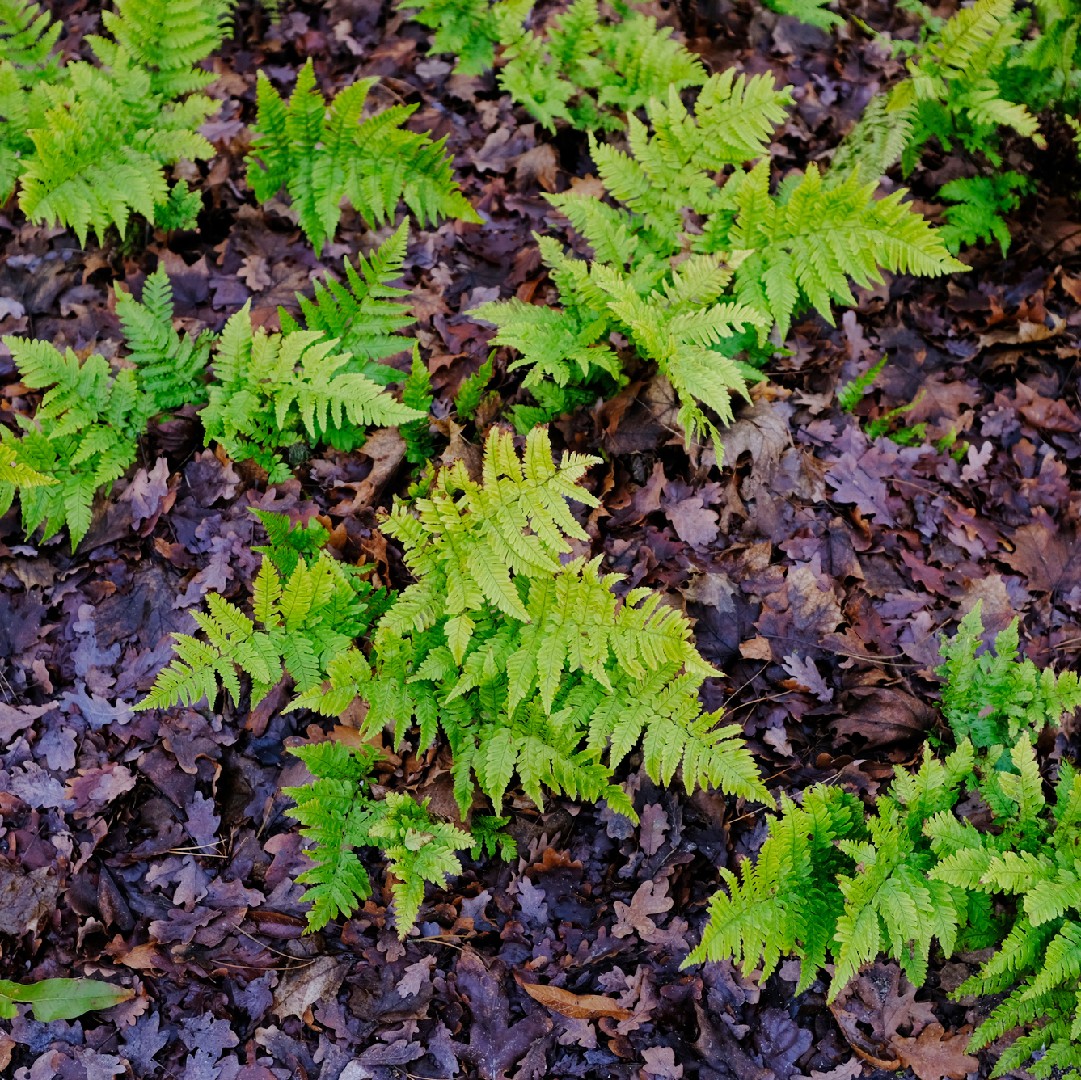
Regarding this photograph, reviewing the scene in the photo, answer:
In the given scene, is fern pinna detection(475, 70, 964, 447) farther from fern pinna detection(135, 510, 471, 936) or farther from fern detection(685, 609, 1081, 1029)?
fern detection(685, 609, 1081, 1029)

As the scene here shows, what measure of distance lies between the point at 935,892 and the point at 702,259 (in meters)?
2.81

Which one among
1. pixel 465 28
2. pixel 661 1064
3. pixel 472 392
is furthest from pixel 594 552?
pixel 465 28

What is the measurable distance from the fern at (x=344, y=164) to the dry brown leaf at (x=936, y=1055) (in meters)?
4.22

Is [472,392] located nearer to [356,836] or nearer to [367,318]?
[367,318]

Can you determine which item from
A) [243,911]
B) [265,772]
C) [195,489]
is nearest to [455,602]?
[265,772]

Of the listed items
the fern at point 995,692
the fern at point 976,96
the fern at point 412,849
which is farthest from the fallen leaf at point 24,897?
the fern at point 976,96

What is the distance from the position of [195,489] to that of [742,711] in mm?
2947

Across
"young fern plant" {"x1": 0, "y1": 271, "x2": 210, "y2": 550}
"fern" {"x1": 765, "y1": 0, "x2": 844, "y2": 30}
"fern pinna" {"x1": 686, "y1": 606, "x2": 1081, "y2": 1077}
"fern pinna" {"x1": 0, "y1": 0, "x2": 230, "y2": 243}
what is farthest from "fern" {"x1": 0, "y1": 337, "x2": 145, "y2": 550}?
"fern" {"x1": 765, "y1": 0, "x2": 844, "y2": 30}

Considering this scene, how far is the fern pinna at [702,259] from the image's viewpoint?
381cm

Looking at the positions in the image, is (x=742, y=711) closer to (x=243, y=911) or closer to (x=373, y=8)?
(x=243, y=911)

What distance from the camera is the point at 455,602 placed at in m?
3.13

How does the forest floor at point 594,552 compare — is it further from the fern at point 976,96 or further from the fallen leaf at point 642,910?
the fern at point 976,96

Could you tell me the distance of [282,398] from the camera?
3.95m

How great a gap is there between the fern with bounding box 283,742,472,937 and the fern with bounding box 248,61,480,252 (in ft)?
8.87
